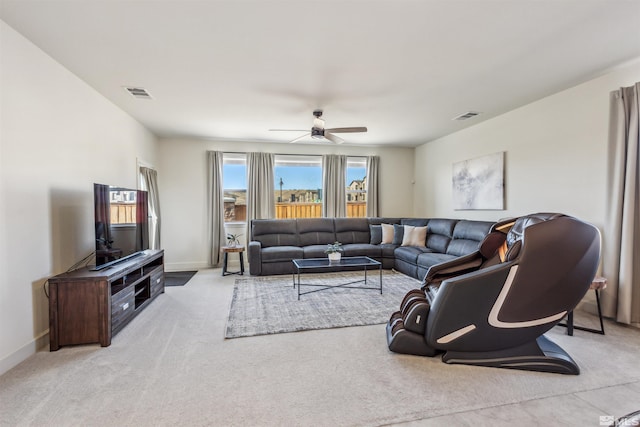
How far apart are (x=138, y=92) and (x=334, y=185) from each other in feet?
13.1

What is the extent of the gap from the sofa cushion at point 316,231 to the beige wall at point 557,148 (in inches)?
99.6

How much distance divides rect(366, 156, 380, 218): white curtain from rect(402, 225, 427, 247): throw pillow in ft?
4.11

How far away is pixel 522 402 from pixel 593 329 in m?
1.71

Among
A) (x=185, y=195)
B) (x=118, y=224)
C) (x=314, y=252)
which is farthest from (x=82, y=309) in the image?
(x=185, y=195)

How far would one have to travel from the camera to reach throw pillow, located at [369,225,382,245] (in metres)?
6.04

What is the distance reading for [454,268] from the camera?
9.12ft

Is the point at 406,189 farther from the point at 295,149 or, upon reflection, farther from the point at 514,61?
the point at 514,61

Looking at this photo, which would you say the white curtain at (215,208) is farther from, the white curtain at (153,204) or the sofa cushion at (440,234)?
the sofa cushion at (440,234)

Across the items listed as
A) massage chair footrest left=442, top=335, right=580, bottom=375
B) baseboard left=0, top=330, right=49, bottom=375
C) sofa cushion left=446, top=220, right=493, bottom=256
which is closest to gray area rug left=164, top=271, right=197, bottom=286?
baseboard left=0, top=330, right=49, bottom=375

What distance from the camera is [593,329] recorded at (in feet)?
9.40

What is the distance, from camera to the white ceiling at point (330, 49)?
2.10m

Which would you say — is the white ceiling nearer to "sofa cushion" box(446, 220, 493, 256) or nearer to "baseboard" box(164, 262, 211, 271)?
"sofa cushion" box(446, 220, 493, 256)

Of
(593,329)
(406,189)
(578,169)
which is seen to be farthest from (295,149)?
(593,329)

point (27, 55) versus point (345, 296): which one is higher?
point (27, 55)
